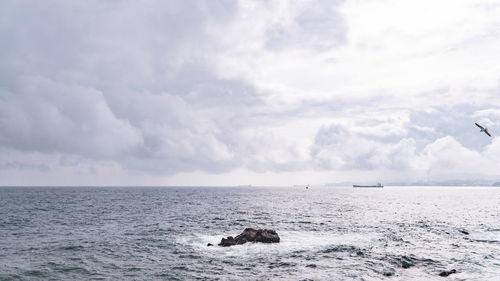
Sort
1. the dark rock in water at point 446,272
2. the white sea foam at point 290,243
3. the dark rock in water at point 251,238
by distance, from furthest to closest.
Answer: the dark rock in water at point 251,238, the white sea foam at point 290,243, the dark rock in water at point 446,272

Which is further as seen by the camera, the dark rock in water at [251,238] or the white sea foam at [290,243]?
the dark rock in water at [251,238]

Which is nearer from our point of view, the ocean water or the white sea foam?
the ocean water

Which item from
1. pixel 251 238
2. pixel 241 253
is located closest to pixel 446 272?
pixel 241 253

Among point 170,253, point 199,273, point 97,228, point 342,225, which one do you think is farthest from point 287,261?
point 97,228

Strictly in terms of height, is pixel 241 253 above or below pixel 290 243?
above

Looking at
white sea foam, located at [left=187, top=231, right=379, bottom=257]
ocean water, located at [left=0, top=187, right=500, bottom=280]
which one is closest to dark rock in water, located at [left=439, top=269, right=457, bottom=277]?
ocean water, located at [left=0, top=187, right=500, bottom=280]

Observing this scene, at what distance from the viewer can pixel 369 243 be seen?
46.4 m

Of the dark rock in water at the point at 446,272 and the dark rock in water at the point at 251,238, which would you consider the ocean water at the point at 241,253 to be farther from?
the dark rock in water at the point at 251,238

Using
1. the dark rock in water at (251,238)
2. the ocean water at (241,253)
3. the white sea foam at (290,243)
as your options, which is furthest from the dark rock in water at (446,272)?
the dark rock in water at (251,238)

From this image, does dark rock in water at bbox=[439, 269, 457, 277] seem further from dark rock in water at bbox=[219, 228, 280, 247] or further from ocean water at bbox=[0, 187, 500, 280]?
dark rock in water at bbox=[219, 228, 280, 247]

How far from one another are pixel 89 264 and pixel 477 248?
163ft

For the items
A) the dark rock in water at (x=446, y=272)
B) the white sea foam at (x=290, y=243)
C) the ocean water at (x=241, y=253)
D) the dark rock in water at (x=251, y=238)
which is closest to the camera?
the dark rock in water at (x=446, y=272)

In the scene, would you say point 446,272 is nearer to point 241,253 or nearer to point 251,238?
point 241,253

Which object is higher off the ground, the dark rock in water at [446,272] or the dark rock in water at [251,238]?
the dark rock in water at [251,238]
